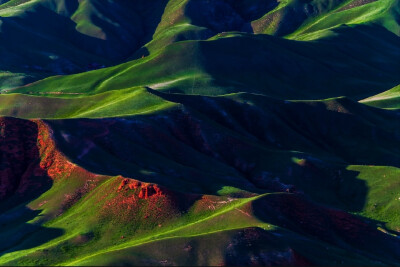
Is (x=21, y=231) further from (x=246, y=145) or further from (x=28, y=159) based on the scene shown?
(x=246, y=145)

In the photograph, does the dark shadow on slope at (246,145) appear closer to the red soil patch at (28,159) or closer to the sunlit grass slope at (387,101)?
the red soil patch at (28,159)

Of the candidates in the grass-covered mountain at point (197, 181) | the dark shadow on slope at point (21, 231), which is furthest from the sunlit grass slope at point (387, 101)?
the dark shadow on slope at point (21, 231)

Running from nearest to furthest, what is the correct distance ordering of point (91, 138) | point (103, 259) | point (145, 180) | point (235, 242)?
point (103, 259) → point (235, 242) → point (145, 180) → point (91, 138)

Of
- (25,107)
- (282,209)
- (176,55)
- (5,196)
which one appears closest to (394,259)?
(282,209)

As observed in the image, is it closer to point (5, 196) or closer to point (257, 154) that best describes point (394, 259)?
point (257, 154)

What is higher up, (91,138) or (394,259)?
(91,138)

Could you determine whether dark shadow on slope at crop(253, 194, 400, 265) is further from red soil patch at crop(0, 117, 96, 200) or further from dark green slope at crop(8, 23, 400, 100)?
dark green slope at crop(8, 23, 400, 100)

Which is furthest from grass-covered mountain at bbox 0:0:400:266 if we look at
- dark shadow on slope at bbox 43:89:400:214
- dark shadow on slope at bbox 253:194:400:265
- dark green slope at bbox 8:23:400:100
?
dark green slope at bbox 8:23:400:100

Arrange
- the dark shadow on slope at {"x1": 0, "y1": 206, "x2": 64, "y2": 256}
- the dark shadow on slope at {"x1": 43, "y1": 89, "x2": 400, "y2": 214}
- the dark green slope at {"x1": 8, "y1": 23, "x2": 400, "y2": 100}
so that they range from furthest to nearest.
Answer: the dark green slope at {"x1": 8, "y1": 23, "x2": 400, "y2": 100}, the dark shadow on slope at {"x1": 43, "y1": 89, "x2": 400, "y2": 214}, the dark shadow on slope at {"x1": 0, "y1": 206, "x2": 64, "y2": 256}
